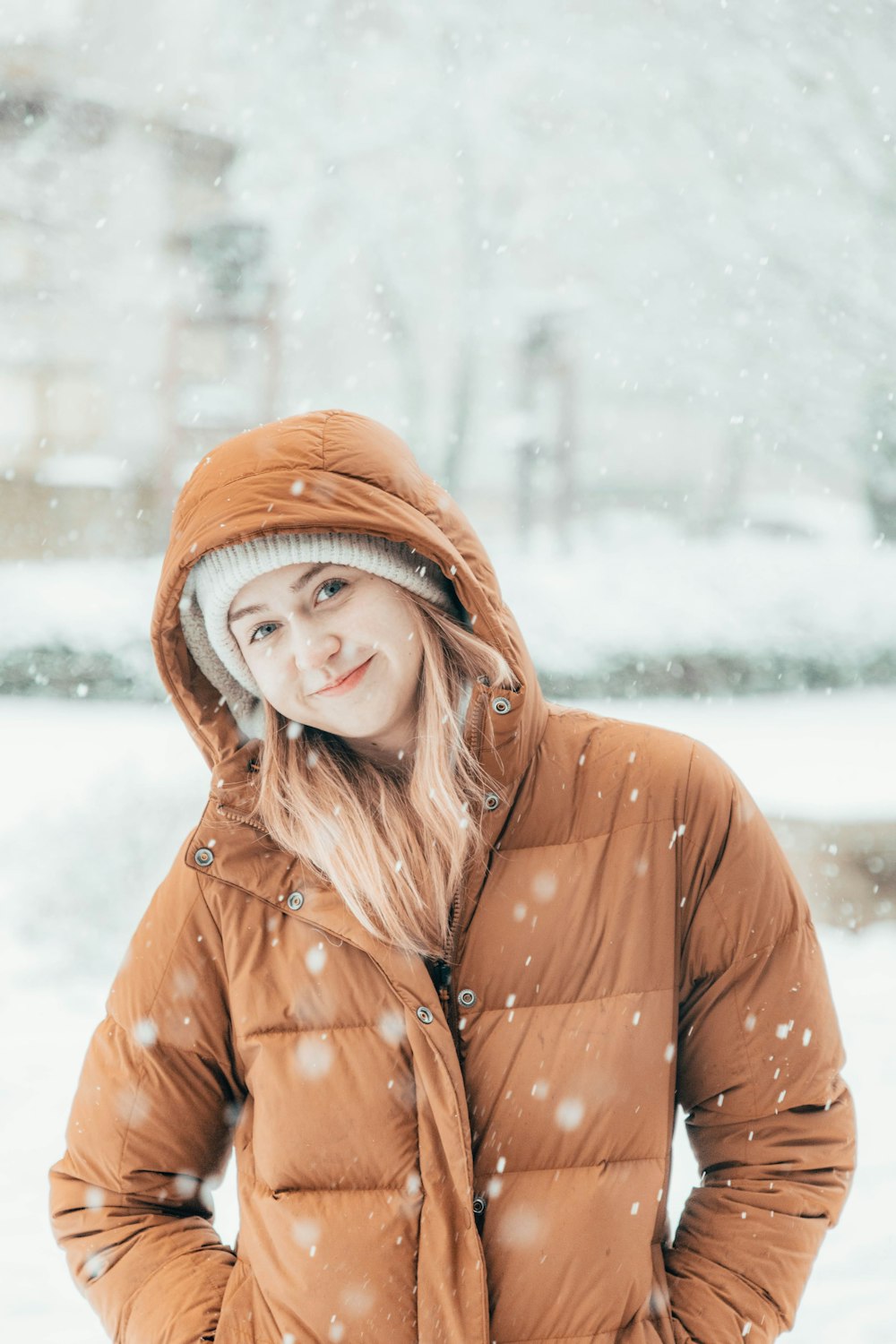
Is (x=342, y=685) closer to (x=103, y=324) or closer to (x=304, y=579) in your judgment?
(x=304, y=579)

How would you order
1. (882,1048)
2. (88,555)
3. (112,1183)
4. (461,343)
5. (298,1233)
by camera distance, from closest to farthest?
1. (298,1233)
2. (112,1183)
3. (882,1048)
4. (88,555)
5. (461,343)

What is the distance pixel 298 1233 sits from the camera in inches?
49.9

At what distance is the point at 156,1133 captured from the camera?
1390 millimetres

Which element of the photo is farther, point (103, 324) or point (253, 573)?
point (103, 324)

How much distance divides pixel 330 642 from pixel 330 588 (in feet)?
0.27

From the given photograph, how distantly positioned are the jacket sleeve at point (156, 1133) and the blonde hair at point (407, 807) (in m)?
0.17

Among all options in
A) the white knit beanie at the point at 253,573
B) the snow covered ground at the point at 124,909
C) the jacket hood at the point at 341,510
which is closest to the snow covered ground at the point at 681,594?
the snow covered ground at the point at 124,909

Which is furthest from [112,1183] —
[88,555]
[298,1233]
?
[88,555]

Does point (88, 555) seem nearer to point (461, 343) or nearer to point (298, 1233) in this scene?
point (461, 343)

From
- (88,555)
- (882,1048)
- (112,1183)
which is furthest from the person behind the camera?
(88,555)

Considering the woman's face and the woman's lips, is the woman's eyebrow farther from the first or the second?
the woman's lips

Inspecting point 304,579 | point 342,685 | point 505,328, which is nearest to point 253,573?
point 304,579

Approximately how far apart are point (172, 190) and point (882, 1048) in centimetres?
511

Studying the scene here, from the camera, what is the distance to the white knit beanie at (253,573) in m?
1.31
